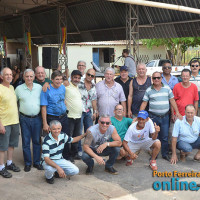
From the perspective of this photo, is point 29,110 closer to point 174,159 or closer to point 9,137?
point 9,137

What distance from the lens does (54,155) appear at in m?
4.17

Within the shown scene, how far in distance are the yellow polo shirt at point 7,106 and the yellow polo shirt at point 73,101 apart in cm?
88

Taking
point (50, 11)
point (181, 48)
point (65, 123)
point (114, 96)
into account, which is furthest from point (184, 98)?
point (181, 48)

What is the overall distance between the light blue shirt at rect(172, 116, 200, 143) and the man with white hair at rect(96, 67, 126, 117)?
3.41 ft

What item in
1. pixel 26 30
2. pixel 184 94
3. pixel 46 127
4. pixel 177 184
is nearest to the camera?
pixel 177 184

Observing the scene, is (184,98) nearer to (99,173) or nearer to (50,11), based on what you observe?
(99,173)

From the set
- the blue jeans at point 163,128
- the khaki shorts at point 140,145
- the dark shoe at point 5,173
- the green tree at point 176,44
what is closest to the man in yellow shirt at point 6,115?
the dark shoe at point 5,173

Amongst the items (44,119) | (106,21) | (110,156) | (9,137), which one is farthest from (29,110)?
(106,21)

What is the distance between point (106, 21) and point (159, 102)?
1005cm

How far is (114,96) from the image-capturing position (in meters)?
5.02

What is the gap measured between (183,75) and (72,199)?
2.92 metres

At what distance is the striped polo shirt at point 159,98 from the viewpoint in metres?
4.89

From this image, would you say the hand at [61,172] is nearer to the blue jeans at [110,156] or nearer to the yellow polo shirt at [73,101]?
the blue jeans at [110,156]

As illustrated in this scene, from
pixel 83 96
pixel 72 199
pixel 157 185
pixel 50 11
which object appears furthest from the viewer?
pixel 50 11
